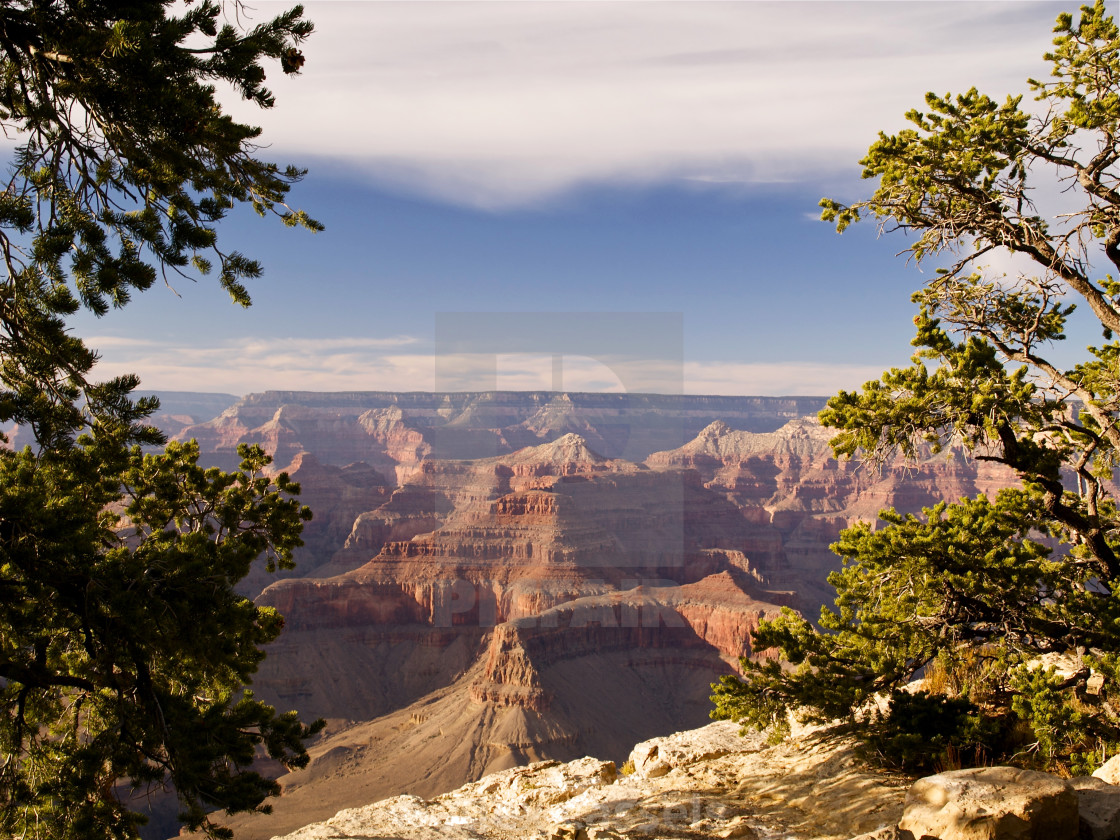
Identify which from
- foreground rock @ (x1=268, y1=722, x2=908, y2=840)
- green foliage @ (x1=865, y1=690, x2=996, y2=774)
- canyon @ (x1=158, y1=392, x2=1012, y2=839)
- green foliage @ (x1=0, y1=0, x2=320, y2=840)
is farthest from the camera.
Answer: canyon @ (x1=158, y1=392, x2=1012, y2=839)

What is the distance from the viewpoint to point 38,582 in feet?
20.1

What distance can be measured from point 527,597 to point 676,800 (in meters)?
69.3

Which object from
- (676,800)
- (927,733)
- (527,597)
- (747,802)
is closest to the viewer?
(927,733)

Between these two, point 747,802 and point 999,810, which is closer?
point 999,810

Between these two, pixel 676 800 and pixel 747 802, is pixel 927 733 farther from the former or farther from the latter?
pixel 676 800

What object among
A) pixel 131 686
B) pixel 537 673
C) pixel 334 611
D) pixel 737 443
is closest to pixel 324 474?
pixel 334 611

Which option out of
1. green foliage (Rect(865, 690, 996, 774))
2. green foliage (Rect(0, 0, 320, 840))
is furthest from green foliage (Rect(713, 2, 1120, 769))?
green foliage (Rect(0, 0, 320, 840))

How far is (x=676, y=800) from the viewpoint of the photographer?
31.3 ft

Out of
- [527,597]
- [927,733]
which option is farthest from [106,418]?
[527,597]

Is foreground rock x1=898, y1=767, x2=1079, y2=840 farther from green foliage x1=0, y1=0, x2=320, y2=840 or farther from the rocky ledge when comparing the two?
green foliage x1=0, y1=0, x2=320, y2=840

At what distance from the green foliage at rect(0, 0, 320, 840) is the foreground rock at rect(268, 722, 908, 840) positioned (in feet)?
14.4

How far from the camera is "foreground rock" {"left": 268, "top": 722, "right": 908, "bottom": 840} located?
809cm

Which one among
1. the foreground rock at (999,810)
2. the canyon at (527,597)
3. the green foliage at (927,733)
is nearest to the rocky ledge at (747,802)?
the foreground rock at (999,810)

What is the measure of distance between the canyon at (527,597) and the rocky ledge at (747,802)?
3748mm
